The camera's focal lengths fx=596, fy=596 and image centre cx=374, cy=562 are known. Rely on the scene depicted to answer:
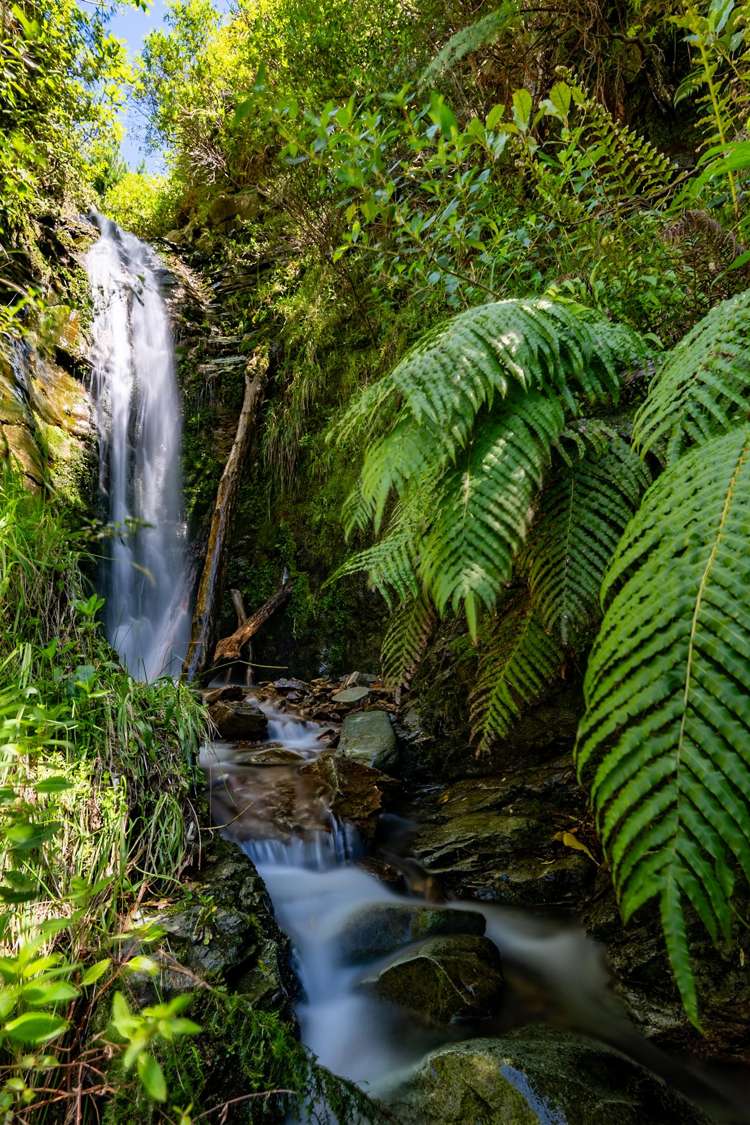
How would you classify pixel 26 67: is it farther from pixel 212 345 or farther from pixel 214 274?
pixel 214 274

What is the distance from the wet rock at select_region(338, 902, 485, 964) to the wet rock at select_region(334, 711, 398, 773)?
0.83m

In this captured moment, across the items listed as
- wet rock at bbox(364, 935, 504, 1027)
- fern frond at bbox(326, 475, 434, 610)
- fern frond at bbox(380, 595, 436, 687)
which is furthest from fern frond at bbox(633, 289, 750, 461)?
wet rock at bbox(364, 935, 504, 1027)

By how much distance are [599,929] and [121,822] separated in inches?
61.9

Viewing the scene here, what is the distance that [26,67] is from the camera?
4.28 metres

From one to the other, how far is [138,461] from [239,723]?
3.13 m

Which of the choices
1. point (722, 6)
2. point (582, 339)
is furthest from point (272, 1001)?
point (722, 6)

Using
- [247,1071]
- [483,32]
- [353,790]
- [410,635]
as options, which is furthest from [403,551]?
[483,32]

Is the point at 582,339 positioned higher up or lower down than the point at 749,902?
higher up

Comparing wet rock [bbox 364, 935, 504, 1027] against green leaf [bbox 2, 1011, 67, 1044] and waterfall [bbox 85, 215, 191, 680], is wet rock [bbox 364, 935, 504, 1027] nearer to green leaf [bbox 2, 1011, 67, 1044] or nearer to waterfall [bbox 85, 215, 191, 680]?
green leaf [bbox 2, 1011, 67, 1044]

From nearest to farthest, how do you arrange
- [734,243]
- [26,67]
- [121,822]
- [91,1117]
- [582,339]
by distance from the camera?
[91,1117], [582,339], [121,822], [734,243], [26,67]

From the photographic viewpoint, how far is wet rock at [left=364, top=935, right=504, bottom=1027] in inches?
72.1

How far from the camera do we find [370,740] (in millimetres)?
3209

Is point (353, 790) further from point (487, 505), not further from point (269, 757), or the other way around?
point (487, 505)

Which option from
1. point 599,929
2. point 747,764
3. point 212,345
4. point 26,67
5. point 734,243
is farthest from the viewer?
point 212,345
